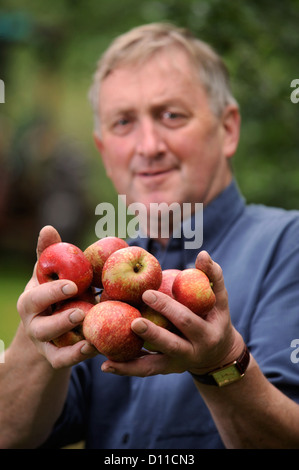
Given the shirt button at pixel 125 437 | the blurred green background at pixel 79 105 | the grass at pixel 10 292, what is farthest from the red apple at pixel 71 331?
the grass at pixel 10 292

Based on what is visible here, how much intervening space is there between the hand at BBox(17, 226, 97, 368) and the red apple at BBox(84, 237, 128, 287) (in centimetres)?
12

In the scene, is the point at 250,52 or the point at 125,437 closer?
the point at 125,437

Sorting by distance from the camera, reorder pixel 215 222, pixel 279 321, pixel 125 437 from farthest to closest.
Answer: pixel 215 222
pixel 125 437
pixel 279 321

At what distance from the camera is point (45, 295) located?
1.57m

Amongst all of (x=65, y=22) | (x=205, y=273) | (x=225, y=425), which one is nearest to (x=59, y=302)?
(x=205, y=273)

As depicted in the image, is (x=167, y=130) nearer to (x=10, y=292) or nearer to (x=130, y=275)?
(x=130, y=275)

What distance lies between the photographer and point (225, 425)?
1.94 m

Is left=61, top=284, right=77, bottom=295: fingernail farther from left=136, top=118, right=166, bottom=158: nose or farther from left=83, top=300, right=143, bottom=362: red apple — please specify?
left=136, top=118, right=166, bottom=158: nose

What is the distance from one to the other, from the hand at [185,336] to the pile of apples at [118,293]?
30 mm

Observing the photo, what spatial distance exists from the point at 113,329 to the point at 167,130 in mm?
1323

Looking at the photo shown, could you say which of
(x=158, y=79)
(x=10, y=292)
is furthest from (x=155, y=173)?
(x=10, y=292)

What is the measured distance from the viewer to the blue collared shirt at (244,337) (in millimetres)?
2084

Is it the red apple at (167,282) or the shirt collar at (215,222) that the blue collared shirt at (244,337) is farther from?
the red apple at (167,282)

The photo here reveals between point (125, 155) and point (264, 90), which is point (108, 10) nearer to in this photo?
point (264, 90)
